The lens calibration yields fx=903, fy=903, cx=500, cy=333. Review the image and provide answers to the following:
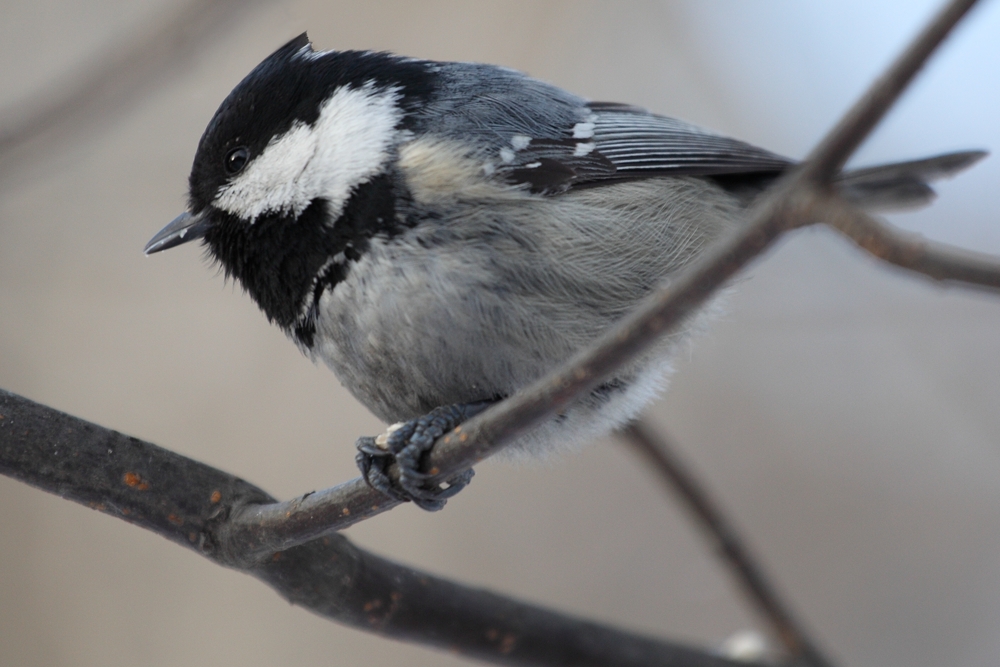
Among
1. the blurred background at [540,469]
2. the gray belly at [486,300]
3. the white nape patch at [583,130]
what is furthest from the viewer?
the blurred background at [540,469]

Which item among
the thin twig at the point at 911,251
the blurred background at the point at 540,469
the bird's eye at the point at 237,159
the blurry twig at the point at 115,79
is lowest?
the blurred background at the point at 540,469

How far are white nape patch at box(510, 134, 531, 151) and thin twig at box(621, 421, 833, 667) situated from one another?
61cm

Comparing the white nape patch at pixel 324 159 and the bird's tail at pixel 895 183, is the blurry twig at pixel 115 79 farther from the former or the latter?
the bird's tail at pixel 895 183

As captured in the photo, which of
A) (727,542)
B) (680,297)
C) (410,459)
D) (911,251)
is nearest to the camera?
(911,251)

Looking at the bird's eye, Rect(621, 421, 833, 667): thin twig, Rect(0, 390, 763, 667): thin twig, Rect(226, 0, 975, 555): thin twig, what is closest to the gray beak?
the bird's eye

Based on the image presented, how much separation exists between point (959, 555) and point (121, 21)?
9.71ft

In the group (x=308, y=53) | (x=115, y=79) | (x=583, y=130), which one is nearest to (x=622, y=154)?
(x=583, y=130)

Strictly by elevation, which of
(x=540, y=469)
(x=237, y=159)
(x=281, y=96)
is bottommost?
(x=540, y=469)

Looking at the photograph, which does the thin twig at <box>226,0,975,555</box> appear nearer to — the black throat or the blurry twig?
the black throat

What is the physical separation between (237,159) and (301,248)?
0.23 m

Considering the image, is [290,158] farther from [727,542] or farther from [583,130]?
[727,542]

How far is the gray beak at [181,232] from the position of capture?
5.24ft

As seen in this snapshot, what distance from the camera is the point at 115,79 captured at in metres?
1.46

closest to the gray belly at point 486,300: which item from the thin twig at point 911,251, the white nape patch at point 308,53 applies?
the white nape patch at point 308,53
